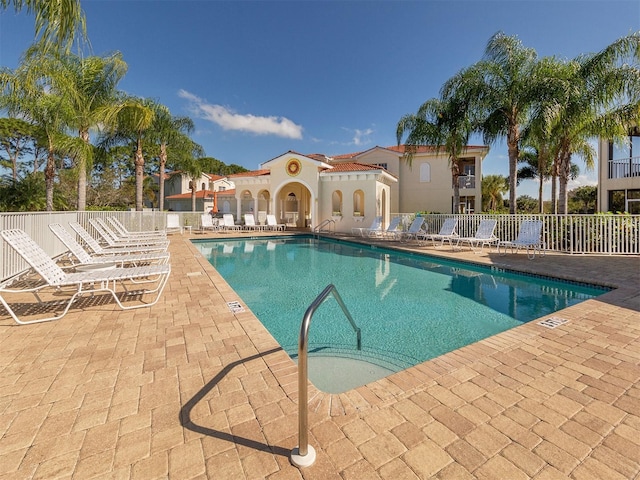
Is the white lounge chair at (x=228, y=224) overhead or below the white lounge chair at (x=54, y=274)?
overhead

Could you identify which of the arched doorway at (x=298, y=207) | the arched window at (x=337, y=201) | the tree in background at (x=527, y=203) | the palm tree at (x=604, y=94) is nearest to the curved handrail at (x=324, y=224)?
the arched window at (x=337, y=201)

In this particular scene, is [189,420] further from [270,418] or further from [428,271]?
[428,271]

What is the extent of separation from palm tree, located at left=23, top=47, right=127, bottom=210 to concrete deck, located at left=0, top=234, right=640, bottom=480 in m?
13.2

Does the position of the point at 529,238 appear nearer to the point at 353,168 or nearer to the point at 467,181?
the point at 353,168

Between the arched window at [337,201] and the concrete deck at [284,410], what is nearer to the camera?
the concrete deck at [284,410]

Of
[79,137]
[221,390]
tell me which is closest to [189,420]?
[221,390]

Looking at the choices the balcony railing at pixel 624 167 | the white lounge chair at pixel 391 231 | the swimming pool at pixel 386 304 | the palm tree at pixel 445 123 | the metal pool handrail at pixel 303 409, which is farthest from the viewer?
the balcony railing at pixel 624 167

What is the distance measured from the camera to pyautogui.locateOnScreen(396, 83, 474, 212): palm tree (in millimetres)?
15867

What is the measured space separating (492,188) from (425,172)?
65.0 feet

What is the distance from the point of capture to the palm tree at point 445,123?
15.9 metres

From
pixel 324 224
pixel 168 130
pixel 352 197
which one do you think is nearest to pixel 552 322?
pixel 352 197

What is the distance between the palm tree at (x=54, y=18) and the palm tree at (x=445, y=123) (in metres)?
15.8

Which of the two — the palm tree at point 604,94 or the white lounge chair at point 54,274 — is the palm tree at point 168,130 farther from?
the palm tree at point 604,94

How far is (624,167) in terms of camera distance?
19.5m
